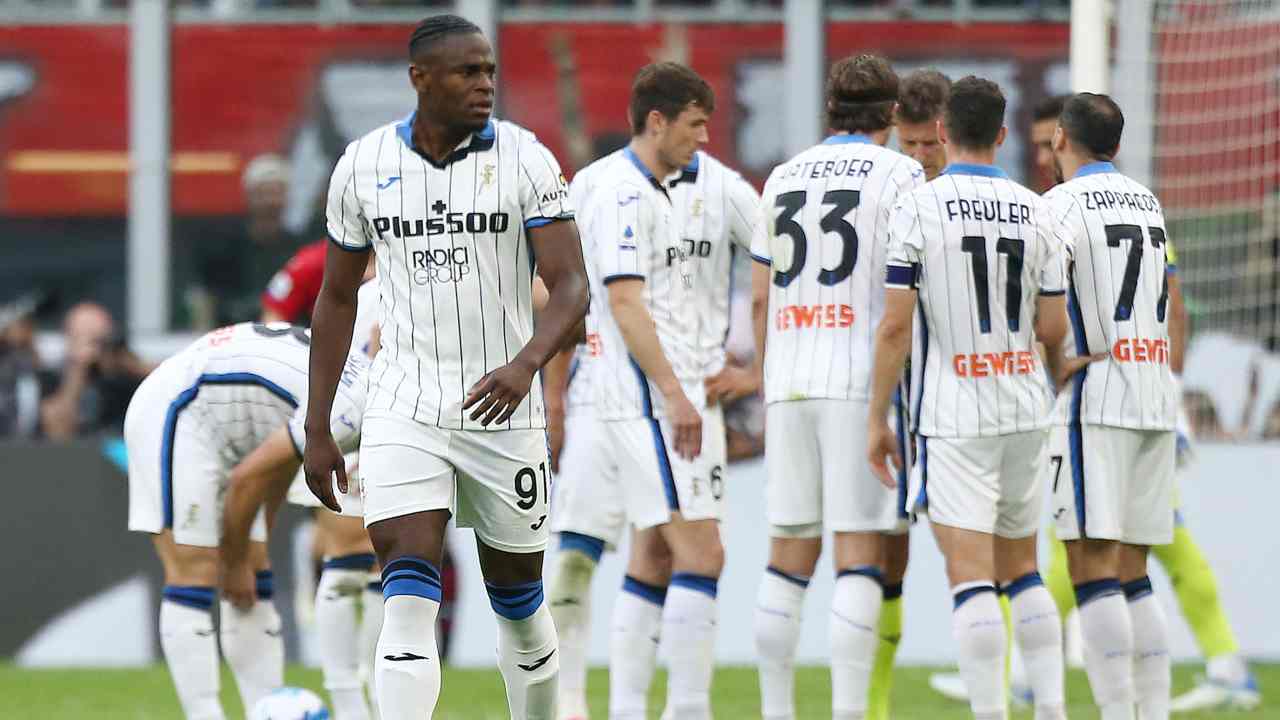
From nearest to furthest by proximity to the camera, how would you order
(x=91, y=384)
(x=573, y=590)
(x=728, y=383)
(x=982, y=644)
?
(x=982, y=644)
(x=728, y=383)
(x=573, y=590)
(x=91, y=384)

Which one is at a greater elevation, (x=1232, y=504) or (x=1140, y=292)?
(x=1140, y=292)

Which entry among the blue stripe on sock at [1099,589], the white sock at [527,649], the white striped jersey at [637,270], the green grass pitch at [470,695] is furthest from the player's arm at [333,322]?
the green grass pitch at [470,695]

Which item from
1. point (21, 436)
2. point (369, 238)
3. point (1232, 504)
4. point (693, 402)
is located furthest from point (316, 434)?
point (21, 436)

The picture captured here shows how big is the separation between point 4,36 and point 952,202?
29.9ft

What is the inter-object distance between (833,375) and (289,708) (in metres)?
1.90

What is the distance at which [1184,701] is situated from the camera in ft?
26.1

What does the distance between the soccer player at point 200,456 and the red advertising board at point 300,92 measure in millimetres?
6205

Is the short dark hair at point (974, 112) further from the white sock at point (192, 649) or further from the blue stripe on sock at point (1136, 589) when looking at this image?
the white sock at point (192, 649)

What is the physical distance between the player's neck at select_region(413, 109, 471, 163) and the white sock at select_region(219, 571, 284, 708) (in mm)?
2161

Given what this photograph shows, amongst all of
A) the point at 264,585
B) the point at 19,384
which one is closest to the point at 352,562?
the point at 264,585

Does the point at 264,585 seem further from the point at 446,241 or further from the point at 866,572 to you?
the point at 446,241

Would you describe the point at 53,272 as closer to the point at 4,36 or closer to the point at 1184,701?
the point at 4,36

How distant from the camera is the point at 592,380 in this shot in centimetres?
706

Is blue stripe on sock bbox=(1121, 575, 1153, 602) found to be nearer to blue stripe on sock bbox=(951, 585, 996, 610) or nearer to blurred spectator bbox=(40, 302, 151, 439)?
blue stripe on sock bbox=(951, 585, 996, 610)
